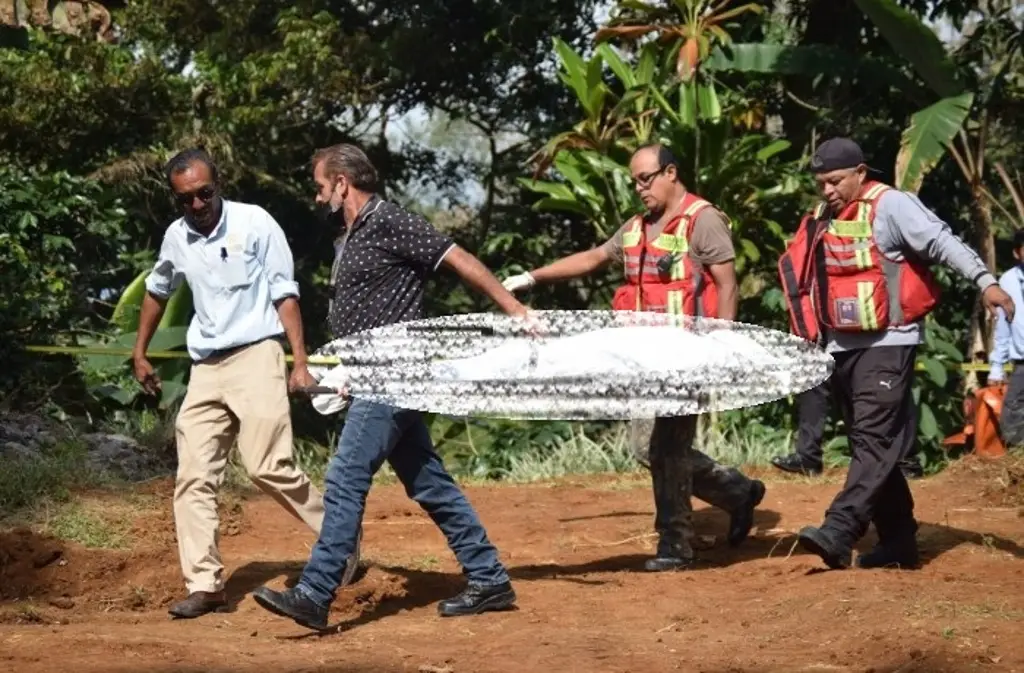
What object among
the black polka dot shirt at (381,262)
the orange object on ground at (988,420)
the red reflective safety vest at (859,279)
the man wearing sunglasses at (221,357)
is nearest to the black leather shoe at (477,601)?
the man wearing sunglasses at (221,357)

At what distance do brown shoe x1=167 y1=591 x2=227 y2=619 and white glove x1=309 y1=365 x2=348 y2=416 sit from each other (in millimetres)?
919

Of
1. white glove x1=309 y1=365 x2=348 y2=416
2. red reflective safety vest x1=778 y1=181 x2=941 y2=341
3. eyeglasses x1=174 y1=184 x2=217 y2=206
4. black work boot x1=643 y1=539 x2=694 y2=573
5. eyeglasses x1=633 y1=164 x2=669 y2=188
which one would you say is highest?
eyeglasses x1=633 y1=164 x2=669 y2=188

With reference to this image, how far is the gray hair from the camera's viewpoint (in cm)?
→ 709

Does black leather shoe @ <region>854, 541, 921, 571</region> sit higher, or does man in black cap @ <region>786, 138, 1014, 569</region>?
man in black cap @ <region>786, 138, 1014, 569</region>

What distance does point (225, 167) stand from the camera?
15.7 m

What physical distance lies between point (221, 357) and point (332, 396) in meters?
0.59

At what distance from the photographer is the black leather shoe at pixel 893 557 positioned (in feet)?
26.2

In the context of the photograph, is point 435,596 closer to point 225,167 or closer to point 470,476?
point 470,476

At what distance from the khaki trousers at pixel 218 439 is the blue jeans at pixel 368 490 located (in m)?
0.54

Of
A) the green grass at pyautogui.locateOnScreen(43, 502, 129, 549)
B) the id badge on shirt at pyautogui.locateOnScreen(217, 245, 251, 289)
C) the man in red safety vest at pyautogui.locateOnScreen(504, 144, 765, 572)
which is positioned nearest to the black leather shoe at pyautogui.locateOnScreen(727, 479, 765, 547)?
the man in red safety vest at pyautogui.locateOnScreen(504, 144, 765, 572)

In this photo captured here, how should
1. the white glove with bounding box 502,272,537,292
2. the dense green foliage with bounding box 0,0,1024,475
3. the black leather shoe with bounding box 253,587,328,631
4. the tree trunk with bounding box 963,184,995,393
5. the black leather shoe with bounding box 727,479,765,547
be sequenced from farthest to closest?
the tree trunk with bounding box 963,184,995,393
the dense green foliage with bounding box 0,0,1024,475
the black leather shoe with bounding box 727,479,765,547
the white glove with bounding box 502,272,537,292
the black leather shoe with bounding box 253,587,328,631

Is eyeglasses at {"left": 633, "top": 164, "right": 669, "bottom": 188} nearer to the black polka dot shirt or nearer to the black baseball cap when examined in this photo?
the black baseball cap

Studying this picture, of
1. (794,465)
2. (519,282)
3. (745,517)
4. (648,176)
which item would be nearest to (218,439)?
(519,282)

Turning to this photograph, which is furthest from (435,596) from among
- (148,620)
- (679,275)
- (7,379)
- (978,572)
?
(7,379)
